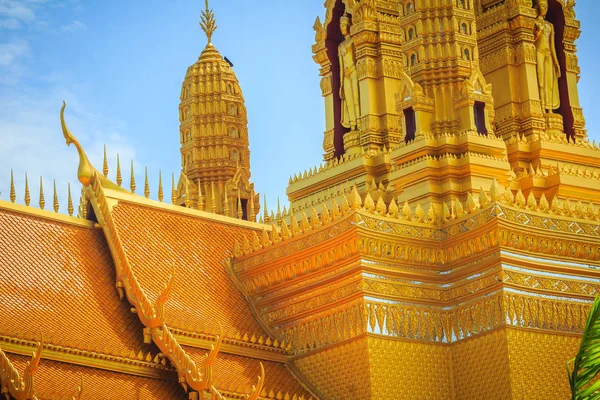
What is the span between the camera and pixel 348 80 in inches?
913

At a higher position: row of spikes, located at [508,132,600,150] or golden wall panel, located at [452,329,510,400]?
row of spikes, located at [508,132,600,150]

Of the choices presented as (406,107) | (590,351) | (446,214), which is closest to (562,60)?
(406,107)

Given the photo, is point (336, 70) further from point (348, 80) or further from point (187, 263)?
point (187, 263)

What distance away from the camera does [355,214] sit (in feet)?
54.6

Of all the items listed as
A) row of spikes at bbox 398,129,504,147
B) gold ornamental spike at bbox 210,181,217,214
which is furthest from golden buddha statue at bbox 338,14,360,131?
gold ornamental spike at bbox 210,181,217,214

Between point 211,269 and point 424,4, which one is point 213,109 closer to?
point 424,4

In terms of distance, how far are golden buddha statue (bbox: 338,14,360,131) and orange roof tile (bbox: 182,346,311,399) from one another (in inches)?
266

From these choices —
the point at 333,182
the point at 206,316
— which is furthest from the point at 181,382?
the point at 333,182

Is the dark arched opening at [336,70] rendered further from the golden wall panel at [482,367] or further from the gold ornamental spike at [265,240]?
the golden wall panel at [482,367]

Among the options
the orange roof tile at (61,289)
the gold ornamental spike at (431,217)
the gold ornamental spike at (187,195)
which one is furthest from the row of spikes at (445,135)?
the gold ornamental spike at (187,195)

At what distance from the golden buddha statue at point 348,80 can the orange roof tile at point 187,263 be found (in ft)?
15.8

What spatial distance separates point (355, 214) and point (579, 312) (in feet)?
10.5

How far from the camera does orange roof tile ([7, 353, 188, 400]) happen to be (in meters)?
14.3

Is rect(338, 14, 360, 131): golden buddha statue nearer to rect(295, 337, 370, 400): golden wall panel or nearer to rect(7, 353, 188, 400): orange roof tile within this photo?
rect(295, 337, 370, 400): golden wall panel
